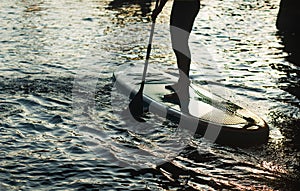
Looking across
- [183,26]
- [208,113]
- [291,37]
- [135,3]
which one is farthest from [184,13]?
[135,3]

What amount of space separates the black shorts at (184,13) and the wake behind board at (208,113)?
943 millimetres

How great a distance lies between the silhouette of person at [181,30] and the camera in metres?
6.78

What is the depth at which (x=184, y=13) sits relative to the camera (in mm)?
6797

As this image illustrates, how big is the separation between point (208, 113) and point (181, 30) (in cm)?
121

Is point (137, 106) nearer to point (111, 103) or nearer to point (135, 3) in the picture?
point (111, 103)

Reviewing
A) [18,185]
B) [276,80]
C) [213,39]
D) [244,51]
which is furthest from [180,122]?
[213,39]

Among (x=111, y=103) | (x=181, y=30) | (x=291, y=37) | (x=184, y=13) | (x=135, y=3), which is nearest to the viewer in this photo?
(x=184, y=13)

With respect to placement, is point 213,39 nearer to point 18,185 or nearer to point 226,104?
point 226,104

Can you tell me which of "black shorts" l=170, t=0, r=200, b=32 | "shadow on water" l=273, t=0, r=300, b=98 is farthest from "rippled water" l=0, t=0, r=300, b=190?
"black shorts" l=170, t=0, r=200, b=32

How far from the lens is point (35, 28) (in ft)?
41.8

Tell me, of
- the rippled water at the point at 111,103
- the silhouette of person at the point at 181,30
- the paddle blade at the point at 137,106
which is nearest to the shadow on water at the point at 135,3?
the rippled water at the point at 111,103

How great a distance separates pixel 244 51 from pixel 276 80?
2.42 m

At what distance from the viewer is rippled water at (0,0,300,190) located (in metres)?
5.21

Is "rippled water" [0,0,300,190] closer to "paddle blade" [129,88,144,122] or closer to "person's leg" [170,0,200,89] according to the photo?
"paddle blade" [129,88,144,122]
